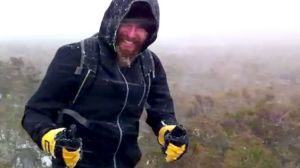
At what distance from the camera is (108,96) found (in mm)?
2129

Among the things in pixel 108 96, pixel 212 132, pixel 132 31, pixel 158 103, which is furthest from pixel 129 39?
pixel 212 132

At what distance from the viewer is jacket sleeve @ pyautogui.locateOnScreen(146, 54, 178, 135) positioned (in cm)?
236

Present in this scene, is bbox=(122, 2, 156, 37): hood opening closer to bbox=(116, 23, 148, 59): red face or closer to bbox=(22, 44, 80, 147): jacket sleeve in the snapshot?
bbox=(116, 23, 148, 59): red face

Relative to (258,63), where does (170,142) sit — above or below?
above

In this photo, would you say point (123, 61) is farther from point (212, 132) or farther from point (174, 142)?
point (212, 132)

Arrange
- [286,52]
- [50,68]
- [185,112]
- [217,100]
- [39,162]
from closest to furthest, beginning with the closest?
[50,68], [39,162], [185,112], [217,100], [286,52]

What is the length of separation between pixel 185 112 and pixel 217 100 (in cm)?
677

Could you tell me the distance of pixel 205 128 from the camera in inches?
768

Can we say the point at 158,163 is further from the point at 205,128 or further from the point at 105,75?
the point at 105,75

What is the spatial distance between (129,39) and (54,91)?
33 cm

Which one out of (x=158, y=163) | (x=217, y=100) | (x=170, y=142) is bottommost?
(x=217, y=100)

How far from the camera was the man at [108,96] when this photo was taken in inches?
81.4

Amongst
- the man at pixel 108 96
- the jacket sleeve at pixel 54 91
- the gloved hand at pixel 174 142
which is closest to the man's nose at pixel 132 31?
the man at pixel 108 96

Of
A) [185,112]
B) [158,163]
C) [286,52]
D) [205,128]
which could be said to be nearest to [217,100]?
[185,112]
